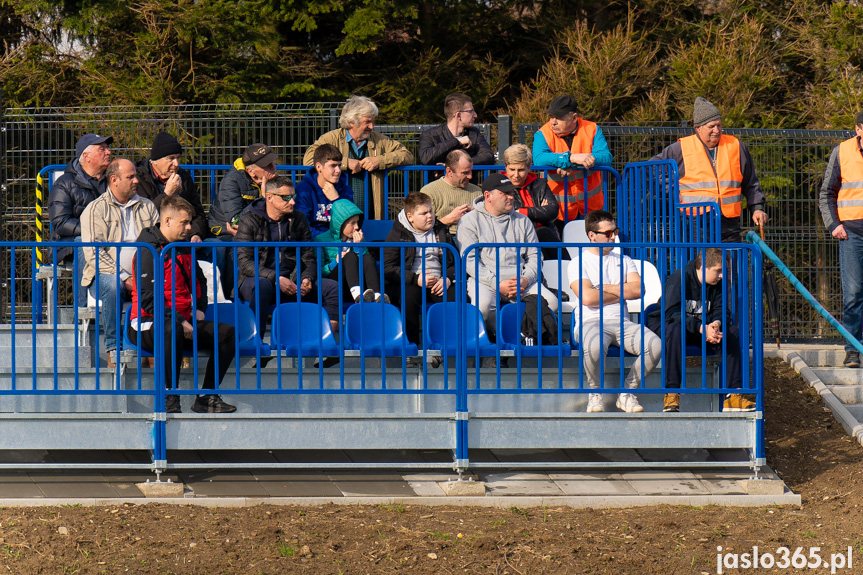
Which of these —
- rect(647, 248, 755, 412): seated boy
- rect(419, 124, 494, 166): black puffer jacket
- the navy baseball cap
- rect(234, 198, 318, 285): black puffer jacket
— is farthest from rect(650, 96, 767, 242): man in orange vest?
the navy baseball cap

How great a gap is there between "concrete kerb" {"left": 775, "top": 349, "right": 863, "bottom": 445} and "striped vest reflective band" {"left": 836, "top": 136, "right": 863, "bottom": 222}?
54.5 inches

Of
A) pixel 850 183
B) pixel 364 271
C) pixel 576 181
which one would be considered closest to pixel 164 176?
pixel 364 271

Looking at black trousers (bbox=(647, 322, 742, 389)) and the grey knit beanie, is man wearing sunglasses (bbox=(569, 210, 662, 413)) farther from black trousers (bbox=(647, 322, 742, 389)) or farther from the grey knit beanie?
the grey knit beanie

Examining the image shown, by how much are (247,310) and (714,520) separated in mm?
3093

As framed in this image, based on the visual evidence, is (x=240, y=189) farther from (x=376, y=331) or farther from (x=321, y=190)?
(x=376, y=331)

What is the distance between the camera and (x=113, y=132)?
11445 millimetres

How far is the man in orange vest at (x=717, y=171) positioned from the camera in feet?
30.2

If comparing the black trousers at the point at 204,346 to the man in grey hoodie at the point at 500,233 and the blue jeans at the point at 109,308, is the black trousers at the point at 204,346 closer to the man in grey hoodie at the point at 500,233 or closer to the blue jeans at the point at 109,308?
the blue jeans at the point at 109,308

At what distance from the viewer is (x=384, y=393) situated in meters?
6.64

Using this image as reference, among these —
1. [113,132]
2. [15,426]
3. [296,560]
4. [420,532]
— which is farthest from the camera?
[113,132]

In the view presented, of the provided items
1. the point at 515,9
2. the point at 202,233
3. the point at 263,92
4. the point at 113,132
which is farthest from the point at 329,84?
the point at 202,233

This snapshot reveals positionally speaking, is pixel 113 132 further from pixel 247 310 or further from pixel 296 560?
pixel 296 560

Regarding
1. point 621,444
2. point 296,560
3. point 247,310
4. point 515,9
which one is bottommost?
point 296,560

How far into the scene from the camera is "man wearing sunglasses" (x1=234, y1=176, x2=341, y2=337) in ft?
24.7
